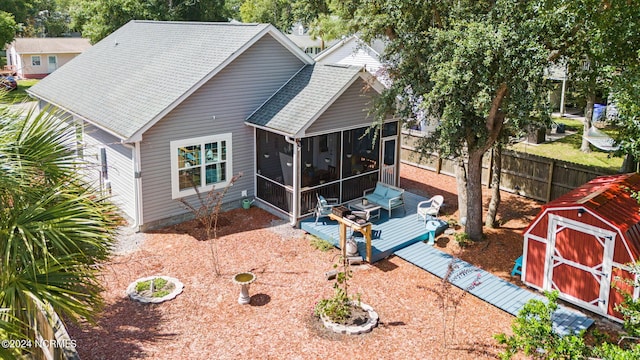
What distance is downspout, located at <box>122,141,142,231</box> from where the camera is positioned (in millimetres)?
14641

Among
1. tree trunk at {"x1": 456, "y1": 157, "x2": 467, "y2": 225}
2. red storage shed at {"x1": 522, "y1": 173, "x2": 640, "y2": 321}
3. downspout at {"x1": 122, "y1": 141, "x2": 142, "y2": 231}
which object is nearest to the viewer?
red storage shed at {"x1": 522, "y1": 173, "x2": 640, "y2": 321}

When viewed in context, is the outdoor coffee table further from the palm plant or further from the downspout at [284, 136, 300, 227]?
the palm plant

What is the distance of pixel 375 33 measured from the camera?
1438 centimetres

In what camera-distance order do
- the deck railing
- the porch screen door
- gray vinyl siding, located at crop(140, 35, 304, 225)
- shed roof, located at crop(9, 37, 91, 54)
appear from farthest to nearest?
shed roof, located at crop(9, 37, 91, 54) → the porch screen door → the deck railing → gray vinyl siding, located at crop(140, 35, 304, 225)

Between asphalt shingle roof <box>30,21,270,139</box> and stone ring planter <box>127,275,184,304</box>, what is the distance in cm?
418

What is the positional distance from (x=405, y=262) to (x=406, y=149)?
9.83m

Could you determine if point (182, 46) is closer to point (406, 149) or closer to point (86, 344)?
point (406, 149)

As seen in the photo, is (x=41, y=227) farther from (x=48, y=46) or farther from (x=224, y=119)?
(x=48, y=46)

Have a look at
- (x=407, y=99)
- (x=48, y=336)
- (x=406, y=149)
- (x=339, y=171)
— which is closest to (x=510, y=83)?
(x=407, y=99)

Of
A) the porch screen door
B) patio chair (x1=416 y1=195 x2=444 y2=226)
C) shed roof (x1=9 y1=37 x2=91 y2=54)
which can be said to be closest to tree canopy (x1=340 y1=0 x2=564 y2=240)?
patio chair (x1=416 y1=195 x2=444 y2=226)

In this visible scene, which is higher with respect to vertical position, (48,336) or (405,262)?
(48,336)

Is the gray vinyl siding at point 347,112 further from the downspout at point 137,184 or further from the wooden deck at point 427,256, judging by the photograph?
the downspout at point 137,184

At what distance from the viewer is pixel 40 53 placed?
5281 centimetres

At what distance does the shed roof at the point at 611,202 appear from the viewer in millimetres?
10797
